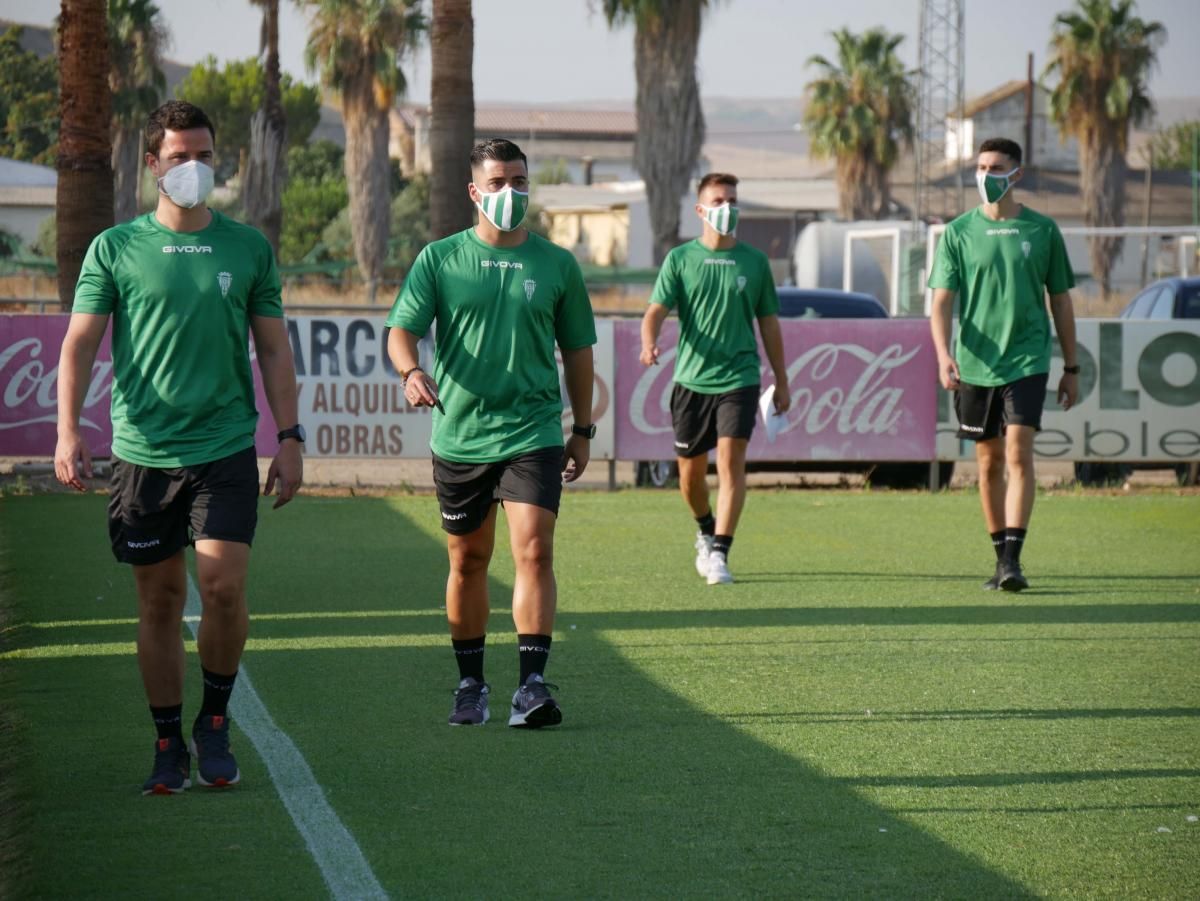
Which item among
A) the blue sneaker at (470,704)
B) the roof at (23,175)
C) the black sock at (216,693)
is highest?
the roof at (23,175)

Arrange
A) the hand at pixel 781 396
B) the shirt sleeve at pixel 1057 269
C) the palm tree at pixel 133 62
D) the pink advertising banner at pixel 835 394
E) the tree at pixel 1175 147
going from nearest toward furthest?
the shirt sleeve at pixel 1057 269, the hand at pixel 781 396, the pink advertising banner at pixel 835 394, the palm tree at pixel 133 62, the tree at pixel 1175 147

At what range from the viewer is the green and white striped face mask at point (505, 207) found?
6531 millimetres

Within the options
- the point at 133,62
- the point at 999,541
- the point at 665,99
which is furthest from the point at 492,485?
the point at 133,62

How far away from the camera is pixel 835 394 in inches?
637

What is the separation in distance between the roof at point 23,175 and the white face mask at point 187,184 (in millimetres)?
70201

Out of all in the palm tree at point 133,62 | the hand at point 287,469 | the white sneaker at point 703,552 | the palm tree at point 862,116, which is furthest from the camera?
the palm tree at point 862,116

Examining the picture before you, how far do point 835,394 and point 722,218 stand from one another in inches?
245

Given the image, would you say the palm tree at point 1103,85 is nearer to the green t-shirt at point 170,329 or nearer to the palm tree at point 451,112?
the palm tree at point 451,112

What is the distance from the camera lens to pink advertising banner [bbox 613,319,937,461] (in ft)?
53.0

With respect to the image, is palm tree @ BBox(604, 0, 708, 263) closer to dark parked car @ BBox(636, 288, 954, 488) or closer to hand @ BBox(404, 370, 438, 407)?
dark parked car @ BBox(636, 288, 954, 488)

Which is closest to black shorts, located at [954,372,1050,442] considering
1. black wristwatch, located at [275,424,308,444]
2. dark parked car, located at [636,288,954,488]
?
black wristwatch, located at [275,424,308,444]

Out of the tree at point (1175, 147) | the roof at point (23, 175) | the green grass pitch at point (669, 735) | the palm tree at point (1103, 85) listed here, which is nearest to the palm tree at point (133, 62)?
the roof at point (23, 175)

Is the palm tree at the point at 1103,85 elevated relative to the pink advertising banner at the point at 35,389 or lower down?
elevated

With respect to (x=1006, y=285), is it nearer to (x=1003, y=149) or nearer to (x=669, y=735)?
(x=1003, y=149)
